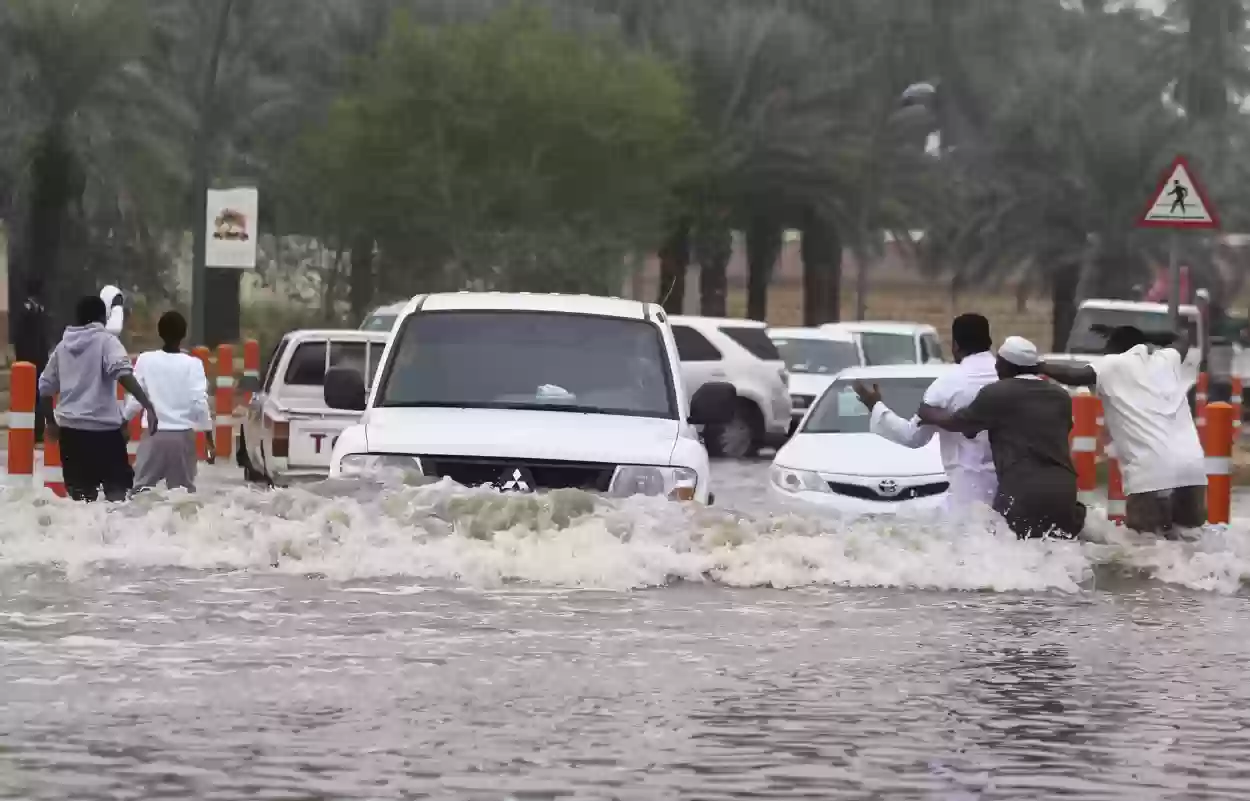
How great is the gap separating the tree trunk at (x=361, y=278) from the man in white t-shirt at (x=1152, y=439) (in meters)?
44.4

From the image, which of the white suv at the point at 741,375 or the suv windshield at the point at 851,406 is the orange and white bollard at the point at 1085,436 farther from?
the white suv at the point at 741,375

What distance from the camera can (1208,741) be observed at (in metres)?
9.62

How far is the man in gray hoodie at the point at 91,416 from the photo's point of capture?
16875mm

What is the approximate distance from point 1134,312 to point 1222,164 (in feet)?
68.6

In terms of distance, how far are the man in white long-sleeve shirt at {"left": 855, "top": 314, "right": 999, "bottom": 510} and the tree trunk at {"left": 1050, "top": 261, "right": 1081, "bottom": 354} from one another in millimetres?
46900

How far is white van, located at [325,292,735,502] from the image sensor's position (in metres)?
13.7

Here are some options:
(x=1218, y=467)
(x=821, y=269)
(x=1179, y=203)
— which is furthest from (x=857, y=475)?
(x=821, y=269)

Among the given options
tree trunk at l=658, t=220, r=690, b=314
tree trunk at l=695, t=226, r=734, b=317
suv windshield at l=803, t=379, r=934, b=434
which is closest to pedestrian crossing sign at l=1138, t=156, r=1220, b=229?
suv windshield at l=803, t=379, r=934, b=434

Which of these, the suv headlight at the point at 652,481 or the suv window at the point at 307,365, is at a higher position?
the suv window at the point at 307,365

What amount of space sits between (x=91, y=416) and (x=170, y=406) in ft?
1.84

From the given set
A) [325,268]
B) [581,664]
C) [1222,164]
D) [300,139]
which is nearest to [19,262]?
[300,139]

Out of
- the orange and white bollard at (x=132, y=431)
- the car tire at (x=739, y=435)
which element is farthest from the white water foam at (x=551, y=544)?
the car tire at (x=739, y=435)

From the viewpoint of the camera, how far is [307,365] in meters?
24.4

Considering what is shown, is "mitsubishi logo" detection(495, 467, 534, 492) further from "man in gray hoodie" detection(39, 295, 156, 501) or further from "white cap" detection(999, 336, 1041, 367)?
"man in gray hoodie" detection(39, 295, 156, 501)
